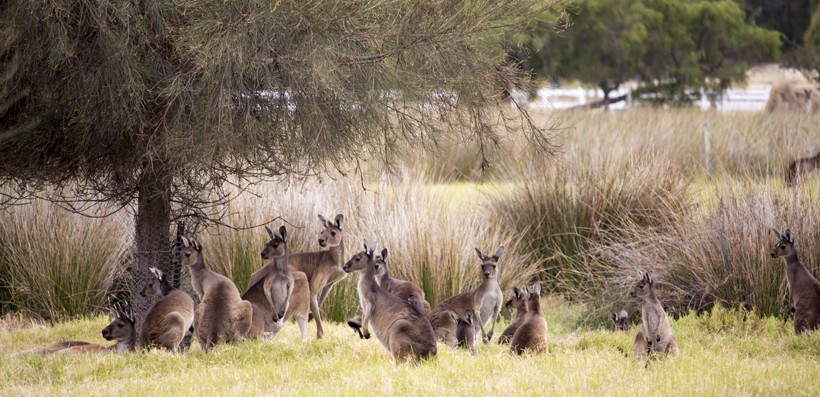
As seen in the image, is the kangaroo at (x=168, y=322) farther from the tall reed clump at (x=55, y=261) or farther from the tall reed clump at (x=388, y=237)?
the tall reed clump at (x=55, y=261)

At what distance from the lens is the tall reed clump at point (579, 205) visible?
43.7 feet

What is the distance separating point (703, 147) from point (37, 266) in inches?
587

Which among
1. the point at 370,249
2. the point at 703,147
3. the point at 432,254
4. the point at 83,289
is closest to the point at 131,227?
the point at 83,289

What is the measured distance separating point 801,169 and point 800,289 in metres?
6.14

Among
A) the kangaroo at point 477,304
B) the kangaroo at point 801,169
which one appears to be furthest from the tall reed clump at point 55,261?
the kangaroo at point 801,169

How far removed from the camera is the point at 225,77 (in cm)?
761

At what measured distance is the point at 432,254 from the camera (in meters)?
12.0

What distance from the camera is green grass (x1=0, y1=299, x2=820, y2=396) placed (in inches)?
293

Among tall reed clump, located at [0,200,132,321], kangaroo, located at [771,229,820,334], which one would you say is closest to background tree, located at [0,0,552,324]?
tall reed clump, located at [0,200,132,321]

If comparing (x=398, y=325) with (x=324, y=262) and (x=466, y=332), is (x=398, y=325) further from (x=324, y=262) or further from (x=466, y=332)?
(x=324, y=262)

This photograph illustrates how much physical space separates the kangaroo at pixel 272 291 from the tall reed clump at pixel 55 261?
294 cm

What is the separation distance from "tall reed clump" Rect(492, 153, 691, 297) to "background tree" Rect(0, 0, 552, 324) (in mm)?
4382

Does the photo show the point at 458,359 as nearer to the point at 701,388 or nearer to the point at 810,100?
the point at 701,388

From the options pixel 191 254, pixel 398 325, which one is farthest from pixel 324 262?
pixel 398 325
